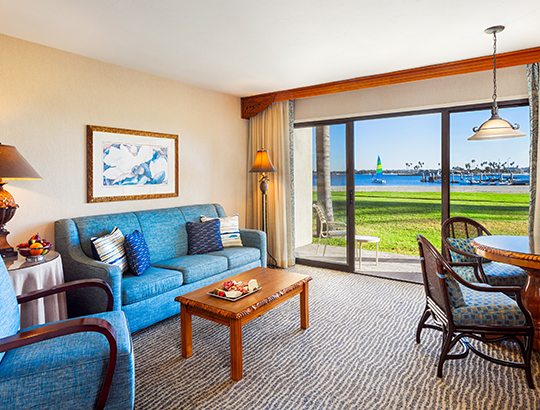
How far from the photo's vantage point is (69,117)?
3285 millimetres

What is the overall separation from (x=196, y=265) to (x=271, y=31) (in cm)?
231

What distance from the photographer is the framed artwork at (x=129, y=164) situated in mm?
3498

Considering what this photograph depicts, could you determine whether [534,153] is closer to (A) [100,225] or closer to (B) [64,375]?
(B) [64,375]

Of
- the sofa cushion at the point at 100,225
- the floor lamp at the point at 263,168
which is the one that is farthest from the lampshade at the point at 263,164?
the sofa cushion at the point at 100,225

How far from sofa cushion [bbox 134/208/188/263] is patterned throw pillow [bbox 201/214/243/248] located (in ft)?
1.19

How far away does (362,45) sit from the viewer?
318cm

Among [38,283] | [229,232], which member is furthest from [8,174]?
[229,232]

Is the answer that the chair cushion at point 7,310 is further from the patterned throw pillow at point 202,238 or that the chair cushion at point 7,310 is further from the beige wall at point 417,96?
the beige wall at point 417,96

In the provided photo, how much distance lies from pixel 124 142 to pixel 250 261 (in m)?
2.01

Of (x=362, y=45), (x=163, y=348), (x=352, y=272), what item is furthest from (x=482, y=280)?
(x=163, y=348)

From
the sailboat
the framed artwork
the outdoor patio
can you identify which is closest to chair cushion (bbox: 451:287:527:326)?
the outdoor patio

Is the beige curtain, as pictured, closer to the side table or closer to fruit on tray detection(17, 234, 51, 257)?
the side table

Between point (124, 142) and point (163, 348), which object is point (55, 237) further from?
point (163, 348)

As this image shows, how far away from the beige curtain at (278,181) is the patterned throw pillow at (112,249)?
2.47 metres
